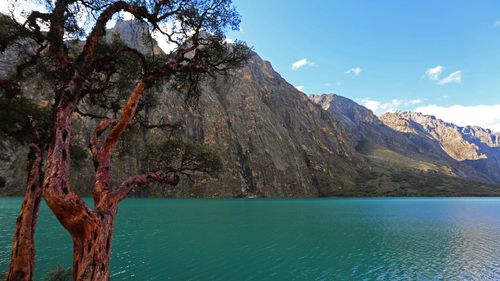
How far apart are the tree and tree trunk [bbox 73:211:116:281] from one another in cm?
3

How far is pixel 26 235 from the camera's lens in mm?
19250

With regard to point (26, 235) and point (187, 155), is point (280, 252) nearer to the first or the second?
point (187, 155)

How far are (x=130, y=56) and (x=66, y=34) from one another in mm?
4217

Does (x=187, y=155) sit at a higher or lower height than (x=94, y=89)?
lower

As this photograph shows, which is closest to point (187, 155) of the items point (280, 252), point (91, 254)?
point (91, 254)

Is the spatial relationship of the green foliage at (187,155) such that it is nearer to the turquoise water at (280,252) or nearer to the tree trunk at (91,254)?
the tree trunk at (91,254)

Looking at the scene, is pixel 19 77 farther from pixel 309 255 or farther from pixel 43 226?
pixel 43 226

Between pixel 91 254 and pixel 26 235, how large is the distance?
440 inches

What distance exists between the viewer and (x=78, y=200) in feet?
37.2

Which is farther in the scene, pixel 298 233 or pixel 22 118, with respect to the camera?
pixel 298 233

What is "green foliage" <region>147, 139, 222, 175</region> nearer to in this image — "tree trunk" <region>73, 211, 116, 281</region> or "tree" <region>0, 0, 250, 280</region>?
"tree" <region>0, 0, 250, 280</region>

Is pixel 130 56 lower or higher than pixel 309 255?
higher

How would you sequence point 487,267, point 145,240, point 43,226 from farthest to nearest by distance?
point 43,226, point 145,240, point 487,267

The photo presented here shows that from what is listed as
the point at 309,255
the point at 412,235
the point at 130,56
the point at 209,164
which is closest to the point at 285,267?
the point at 309,255
